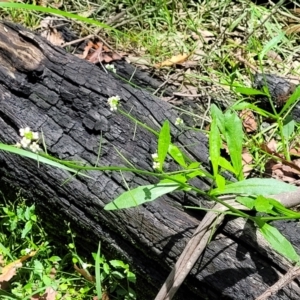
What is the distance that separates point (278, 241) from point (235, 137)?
348 mm

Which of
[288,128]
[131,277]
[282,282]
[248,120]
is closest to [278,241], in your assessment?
[282,282]

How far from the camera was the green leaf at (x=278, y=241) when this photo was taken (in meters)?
1.46

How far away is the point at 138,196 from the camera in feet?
4.96

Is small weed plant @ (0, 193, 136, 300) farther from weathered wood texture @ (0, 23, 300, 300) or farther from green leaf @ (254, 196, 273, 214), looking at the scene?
green leaf @ (254, 196, 273, 214)

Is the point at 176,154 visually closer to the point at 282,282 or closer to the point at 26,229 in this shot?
the point at 282,282

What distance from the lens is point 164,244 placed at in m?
1.71

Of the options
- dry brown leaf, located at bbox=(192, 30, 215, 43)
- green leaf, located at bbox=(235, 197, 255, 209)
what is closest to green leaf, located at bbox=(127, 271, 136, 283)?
green leaf, located at bbox=(235, 197, 255, 209)

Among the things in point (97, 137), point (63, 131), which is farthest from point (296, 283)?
point (63, 131)

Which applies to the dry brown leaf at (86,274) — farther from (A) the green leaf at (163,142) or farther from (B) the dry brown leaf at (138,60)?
(B) the dry brown leaf at (138,60)

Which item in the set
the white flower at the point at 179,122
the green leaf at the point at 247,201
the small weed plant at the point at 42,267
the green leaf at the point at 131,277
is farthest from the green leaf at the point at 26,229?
the green leaf at the point at 247,201

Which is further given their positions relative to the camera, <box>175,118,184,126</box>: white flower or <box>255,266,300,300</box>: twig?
<box>175,118,184,126</box>: white flower

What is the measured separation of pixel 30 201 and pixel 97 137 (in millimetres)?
436

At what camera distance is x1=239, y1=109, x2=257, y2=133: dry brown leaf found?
93.8 inches

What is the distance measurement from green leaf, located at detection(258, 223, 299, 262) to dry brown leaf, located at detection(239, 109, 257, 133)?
91 centimetres
